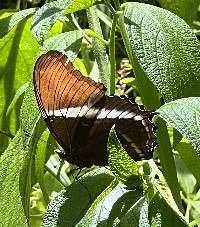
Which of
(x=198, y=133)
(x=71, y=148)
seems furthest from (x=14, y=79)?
(x=198, y=133)

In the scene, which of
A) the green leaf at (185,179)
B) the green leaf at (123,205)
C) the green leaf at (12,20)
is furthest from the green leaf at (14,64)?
the green leaf at (185,179)

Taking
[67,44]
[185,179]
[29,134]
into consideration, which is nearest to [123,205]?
[29,134]

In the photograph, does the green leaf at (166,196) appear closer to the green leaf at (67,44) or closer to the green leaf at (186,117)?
the green leaf at (186,117)

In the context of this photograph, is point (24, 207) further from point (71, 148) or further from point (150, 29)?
point (150, 29)

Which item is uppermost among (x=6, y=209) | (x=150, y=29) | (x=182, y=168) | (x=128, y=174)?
(x=150, y=29)

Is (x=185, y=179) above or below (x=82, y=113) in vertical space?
below

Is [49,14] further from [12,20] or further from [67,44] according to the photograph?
[12,20]
